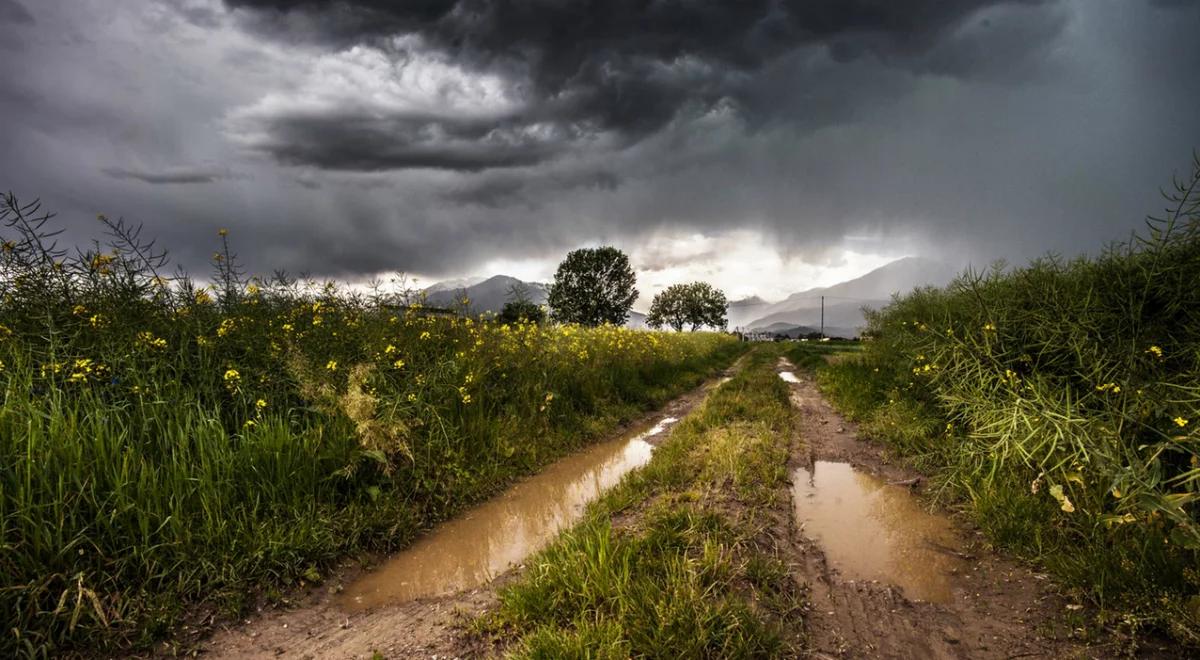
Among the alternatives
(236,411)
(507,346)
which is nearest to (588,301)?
(507,346)

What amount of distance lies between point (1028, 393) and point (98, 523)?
7.79 m

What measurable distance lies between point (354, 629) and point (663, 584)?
2.18 metres

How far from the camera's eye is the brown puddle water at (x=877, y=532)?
3.97 metres

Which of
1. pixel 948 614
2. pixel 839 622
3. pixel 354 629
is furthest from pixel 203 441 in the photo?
pixel 948 614

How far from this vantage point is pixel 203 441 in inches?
173

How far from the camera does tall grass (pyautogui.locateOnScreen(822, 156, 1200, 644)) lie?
10.2 feet

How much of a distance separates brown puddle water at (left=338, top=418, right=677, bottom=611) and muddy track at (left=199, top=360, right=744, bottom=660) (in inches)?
6.8

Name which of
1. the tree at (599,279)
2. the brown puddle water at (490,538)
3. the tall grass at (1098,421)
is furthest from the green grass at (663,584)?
the tree at (599,279)

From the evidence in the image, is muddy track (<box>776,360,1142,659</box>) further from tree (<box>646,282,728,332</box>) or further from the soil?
tree (<box>646,282,728,332</box>)

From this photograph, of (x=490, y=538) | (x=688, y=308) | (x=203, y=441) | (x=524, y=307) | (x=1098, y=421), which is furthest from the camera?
(x=688, y=308)

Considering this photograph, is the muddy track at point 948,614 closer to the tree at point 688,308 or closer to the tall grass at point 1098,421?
the tall grass at point 1098,421

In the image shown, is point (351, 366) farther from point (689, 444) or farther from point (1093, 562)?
point (1093, 562)

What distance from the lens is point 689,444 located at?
6.94 metres

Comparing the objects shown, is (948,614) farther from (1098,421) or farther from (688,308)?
(688,308)
